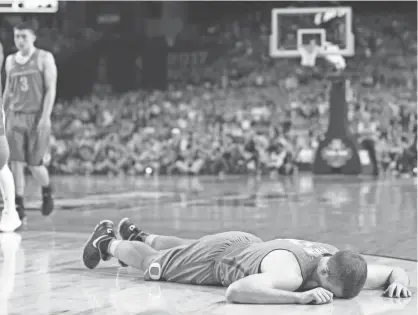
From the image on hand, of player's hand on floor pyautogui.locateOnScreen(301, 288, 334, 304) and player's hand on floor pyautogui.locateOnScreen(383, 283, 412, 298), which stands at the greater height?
player's hand on floor pyautogui.locateOnScreen(301, 288, 334, 304)

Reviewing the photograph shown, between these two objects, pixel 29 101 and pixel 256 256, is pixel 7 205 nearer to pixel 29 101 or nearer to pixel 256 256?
pixel 29 101

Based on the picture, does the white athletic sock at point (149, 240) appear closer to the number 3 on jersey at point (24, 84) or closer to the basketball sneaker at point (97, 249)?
the basketball sneaker at point (97, 249)

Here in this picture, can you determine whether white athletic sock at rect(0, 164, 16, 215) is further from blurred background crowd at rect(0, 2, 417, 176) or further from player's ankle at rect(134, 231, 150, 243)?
blurred background crowd at rect(0, 2, 417, 176)

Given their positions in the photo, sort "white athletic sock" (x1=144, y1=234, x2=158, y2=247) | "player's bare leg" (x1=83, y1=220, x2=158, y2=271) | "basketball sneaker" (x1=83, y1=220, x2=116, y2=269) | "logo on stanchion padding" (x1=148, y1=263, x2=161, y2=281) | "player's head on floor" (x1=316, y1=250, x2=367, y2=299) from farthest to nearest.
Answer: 1. "white athletic sock" (x1=144, y1=234, x2=158, y2=247)
2. "basketball sneaker" (x1=83, y1=220, x2=116, y2=269)
3. "player's bare leg" (x1=83, y1=220, x2=158, y2=271)
4. "logo on stanchion padding" (x1=148, y1=263, x2=161, y2=281)
5. "player's head on floor" (x1=316, y1=250, x2=367, y2=299)

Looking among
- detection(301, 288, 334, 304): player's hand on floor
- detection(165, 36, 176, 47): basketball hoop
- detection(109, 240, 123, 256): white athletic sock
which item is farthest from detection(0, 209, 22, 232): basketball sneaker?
detection(165, 36, 176, 47): basketball hoop

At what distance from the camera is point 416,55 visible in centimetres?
2070

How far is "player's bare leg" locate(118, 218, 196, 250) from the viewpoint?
4309 mm

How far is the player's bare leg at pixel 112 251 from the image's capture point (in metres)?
4.14

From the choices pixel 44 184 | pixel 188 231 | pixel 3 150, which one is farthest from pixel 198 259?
pixel 44 184

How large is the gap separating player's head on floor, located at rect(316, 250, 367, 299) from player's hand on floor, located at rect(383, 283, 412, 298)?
0.76 feet

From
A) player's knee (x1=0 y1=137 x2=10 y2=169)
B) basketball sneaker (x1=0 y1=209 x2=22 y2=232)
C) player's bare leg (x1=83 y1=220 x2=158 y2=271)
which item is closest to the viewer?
player's bare leg (x1=83 y1=220 x2=158 y2=271)

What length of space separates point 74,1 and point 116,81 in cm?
280

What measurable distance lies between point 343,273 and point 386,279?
0.56 m

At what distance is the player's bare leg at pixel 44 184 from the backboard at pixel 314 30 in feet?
34.9
